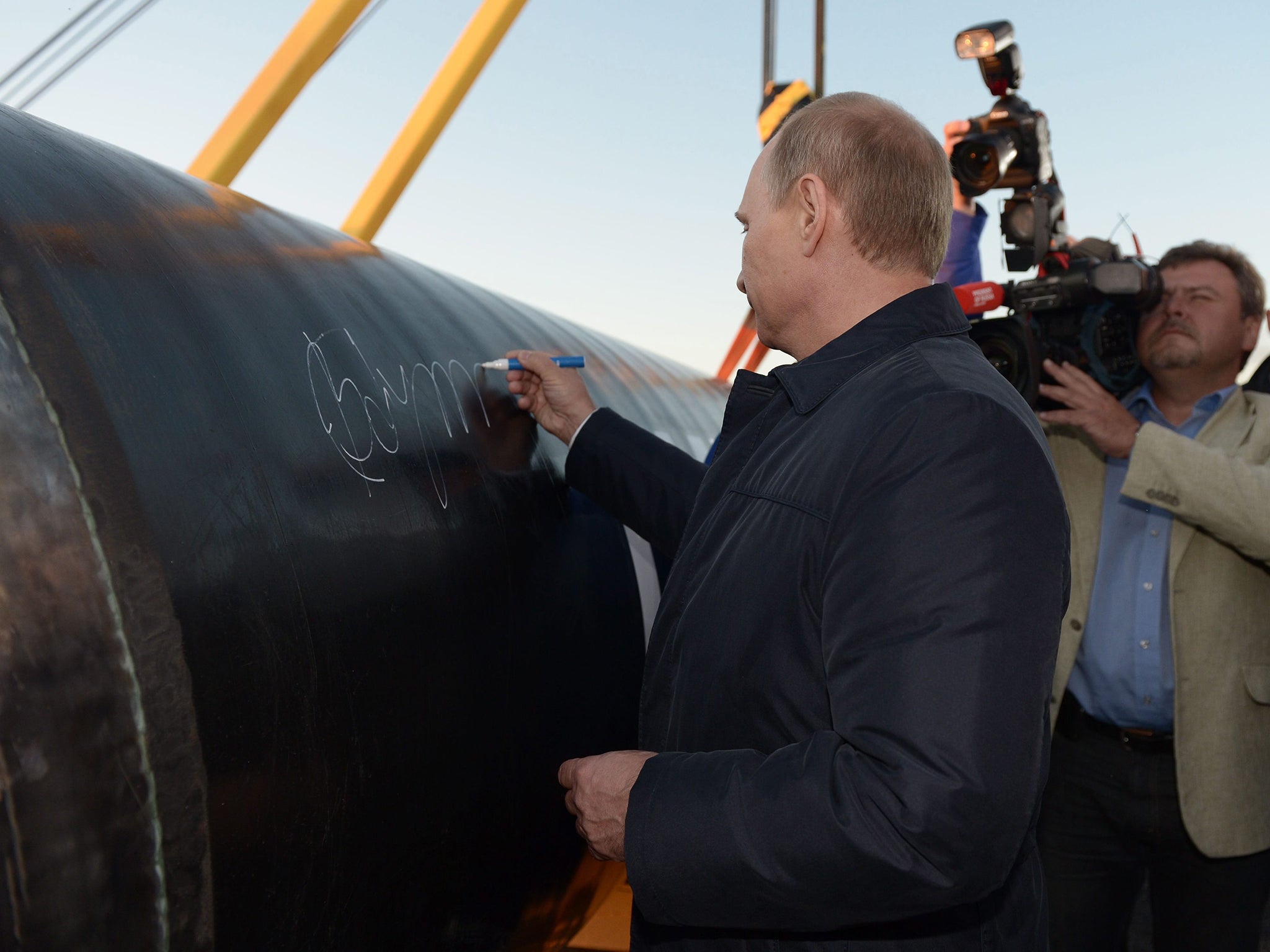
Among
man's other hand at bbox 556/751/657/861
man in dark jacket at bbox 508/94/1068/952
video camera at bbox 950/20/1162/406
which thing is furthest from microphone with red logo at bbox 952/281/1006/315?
man's other hand at bbox 556/751/657/861

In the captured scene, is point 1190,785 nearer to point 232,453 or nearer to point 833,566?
point 833,566

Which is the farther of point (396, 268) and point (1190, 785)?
point (1190, 785)

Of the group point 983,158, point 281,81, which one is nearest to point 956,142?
point 983,158

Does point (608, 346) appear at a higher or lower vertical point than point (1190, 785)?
higher

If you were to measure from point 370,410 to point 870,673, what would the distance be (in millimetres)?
730

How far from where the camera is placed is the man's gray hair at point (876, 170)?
1119 millimetres

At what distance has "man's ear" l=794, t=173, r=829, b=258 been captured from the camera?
1.13 m

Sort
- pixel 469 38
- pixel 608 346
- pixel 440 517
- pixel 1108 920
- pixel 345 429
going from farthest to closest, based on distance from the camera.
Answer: pixel 469 38 < pixel 608 346 < pixel 1108 920 < pixel 440 517 < pixel 345 429

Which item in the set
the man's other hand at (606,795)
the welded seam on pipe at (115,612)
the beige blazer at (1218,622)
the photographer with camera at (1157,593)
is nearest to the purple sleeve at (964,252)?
the photographer with camera at (1157,593)

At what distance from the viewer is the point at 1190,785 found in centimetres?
202

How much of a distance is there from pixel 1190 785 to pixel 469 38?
296 cm

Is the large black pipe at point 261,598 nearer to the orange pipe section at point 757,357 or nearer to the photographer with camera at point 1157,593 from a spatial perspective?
the photographer with camera at point 1157,593

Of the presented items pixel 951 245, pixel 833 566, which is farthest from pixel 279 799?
pixel 951 245

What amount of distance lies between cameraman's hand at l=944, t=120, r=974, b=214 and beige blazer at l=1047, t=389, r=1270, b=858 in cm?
111
